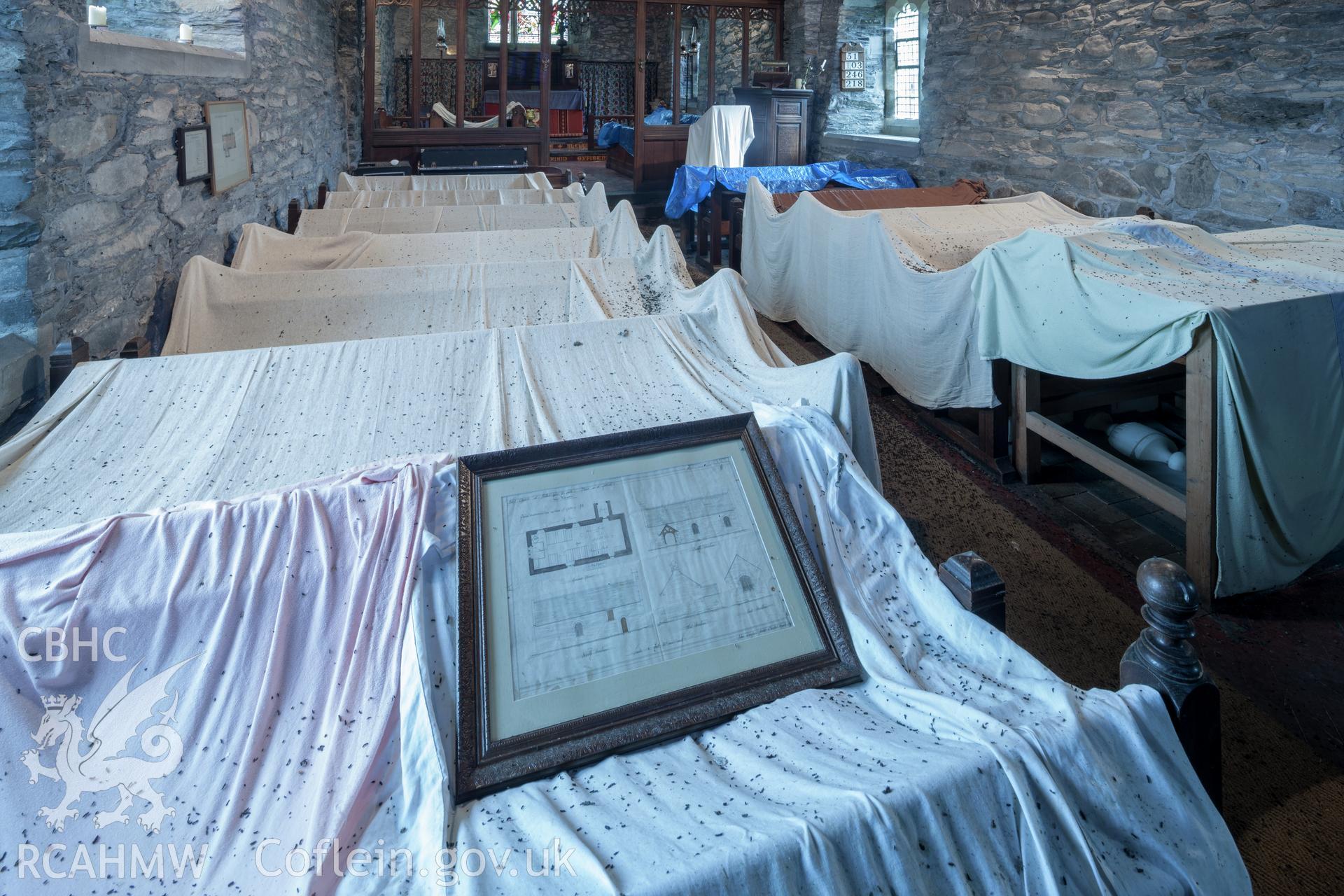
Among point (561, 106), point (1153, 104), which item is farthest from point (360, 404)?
point (561, 106)

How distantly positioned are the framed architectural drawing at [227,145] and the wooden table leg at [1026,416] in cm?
300

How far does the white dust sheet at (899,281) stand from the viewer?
289 centimetres

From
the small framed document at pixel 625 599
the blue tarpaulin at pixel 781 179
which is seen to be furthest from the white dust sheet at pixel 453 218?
the small framed document at pixel 625 599

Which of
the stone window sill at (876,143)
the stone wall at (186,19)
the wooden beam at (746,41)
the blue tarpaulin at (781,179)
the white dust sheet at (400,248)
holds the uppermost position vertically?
the wooden beam at (746,41)

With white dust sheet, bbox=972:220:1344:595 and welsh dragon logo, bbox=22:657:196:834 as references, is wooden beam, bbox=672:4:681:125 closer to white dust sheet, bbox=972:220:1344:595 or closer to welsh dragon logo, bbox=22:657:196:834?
white dust sheet, bbox=972:220:1344:595

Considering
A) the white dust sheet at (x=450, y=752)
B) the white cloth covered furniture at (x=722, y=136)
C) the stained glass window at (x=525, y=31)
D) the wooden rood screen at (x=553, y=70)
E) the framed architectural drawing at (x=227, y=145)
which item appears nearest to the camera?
the white dust sheet at (x=450, y=752)

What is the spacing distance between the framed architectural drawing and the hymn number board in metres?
5.35

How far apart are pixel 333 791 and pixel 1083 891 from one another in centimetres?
82

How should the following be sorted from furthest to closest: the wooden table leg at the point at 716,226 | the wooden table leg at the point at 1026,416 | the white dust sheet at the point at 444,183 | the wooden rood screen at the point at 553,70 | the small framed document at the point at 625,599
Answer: the wooden rood screen at the point at 553,70
the wooden table leg at the point at 716,226
the white dust sheet at the point at 444,183
the wooden table leg at the point at 1026,416
the small framed document at the point at 625,599

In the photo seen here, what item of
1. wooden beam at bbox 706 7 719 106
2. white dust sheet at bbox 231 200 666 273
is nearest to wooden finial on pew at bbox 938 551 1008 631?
white dust sheet at bbox 231 200 666 273

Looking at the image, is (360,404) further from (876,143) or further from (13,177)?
(876,143)

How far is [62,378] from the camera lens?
64.1 inches

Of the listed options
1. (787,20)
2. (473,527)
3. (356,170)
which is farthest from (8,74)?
(787,20)

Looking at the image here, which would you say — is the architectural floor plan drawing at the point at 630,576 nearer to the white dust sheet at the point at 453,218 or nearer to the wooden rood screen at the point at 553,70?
the white dust sheet at the point at 453,218
